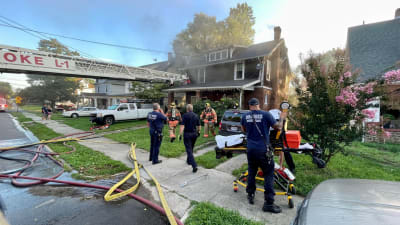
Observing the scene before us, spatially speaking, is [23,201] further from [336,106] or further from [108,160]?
[336,106]

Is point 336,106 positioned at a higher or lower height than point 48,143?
higher

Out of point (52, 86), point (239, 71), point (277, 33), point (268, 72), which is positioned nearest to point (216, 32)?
point (277, 33)

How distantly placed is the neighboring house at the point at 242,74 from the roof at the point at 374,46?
5269 millimetres

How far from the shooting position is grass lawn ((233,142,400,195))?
3727mm

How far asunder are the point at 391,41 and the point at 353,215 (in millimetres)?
15638

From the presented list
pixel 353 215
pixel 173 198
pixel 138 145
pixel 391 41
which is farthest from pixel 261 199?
pixel 391 41

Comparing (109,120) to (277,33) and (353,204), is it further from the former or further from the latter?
(277,33)

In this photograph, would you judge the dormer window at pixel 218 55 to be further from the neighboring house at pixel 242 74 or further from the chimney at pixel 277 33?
the chimney at pixel 277 33

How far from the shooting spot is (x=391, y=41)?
1088cm

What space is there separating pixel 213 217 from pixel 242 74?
14565 mm

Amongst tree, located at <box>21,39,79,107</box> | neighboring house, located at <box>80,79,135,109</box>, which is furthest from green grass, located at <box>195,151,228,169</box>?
tree, located at <box>21,39,79,107</box>

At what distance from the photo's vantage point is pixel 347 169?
4.45 m

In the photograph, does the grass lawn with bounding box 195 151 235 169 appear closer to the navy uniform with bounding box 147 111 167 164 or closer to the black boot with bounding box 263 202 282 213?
the navy uniform with bounding box 147 111 167 164

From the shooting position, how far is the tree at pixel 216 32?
88.7ft
